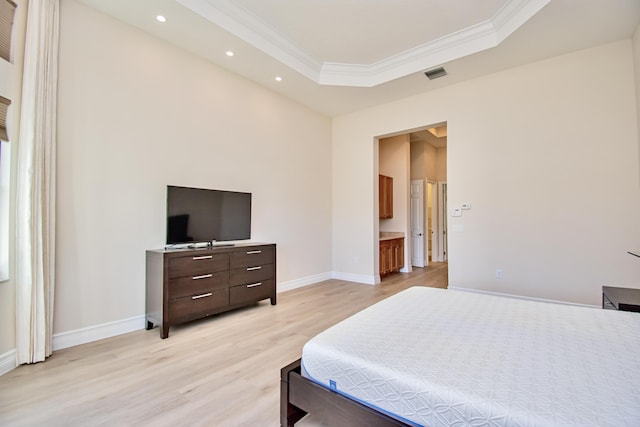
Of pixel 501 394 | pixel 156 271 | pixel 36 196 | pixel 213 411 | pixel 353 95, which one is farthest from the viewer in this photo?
pixel 353 95

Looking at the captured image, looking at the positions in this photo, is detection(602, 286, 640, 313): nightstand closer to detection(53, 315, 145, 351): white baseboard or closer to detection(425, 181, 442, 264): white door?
detection(53, 315, 145, 351): white baseboard

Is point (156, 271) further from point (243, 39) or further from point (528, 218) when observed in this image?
point (528, 218)

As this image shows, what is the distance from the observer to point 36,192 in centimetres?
237

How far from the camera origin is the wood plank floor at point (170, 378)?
1742 millimetres

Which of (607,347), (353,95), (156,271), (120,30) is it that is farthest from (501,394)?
(353,95)

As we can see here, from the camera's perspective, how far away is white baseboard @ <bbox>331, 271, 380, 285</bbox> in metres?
5.41

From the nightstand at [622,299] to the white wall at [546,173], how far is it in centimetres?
99

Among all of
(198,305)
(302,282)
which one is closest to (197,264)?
(198,305)

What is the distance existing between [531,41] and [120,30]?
4.60m

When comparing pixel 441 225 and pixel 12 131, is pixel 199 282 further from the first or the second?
pixel 441 225

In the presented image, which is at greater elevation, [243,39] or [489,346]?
[243,39]

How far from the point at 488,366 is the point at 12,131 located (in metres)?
3.59

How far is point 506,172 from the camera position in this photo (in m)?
4.08

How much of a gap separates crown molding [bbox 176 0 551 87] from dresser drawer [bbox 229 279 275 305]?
293 cm
